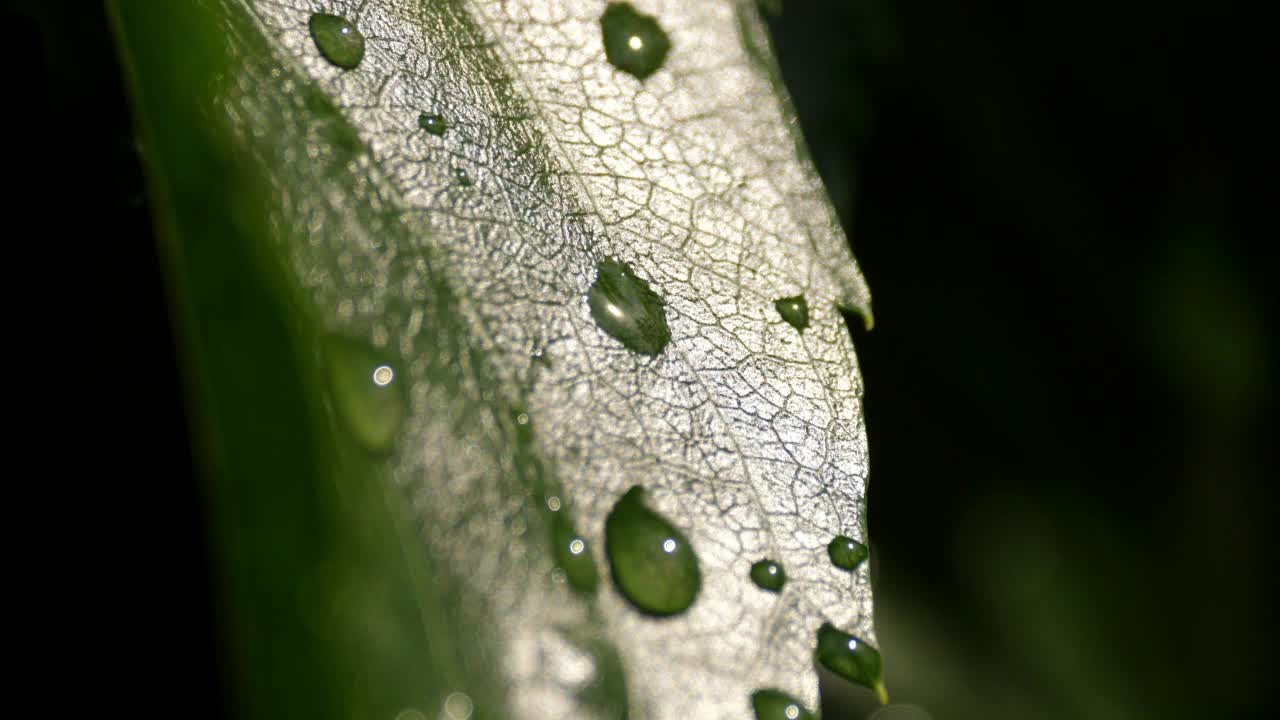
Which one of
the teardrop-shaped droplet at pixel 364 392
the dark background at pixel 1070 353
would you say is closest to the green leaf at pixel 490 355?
the teardrop-shaped droplet at pixel 364 392

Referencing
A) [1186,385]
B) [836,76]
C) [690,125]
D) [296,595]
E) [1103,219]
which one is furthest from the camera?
[1186,385]

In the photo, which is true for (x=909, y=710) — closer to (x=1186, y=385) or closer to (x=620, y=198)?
(x=1186, y=385)

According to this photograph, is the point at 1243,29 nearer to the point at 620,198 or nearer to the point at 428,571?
the point at 620,198

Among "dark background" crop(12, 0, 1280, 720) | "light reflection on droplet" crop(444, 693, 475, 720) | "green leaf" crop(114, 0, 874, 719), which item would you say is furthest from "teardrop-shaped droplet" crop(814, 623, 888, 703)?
"dark background" crop(12, 0, 1280, 720)

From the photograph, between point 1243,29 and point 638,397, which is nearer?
point 638,397

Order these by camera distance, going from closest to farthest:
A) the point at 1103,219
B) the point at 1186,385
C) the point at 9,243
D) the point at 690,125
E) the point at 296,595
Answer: the point at 296,595 → the point at 690,125 → the point at 9,243 → the point at 1103,219 → the point at 1186,385

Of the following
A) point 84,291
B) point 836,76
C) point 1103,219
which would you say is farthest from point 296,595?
point 1103,219

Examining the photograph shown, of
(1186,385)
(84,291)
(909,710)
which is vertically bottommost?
(909,710)

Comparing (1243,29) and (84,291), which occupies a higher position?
(1243,29)
